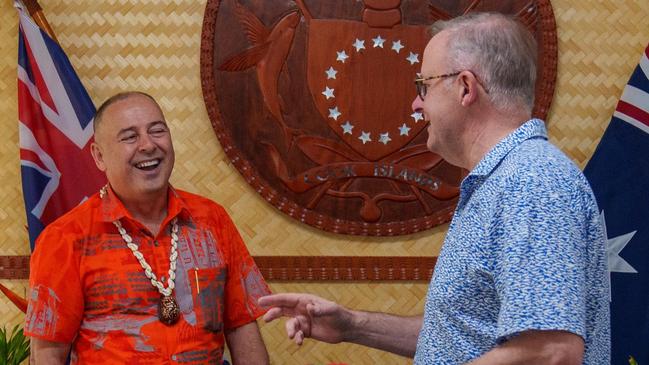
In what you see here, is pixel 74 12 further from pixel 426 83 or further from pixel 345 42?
pixel 426 83

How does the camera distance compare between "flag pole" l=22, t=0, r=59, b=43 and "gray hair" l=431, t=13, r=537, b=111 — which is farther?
"flag pole" l=22, t=0, r=59, b=43

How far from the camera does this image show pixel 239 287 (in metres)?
2.69

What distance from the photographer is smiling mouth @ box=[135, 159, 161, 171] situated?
2.58m

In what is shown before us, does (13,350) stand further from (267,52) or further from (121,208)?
(267,52)

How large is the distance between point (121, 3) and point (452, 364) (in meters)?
2.47

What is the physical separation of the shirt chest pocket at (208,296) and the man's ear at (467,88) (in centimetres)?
130

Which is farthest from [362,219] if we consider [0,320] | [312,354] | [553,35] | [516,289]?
[516,289]

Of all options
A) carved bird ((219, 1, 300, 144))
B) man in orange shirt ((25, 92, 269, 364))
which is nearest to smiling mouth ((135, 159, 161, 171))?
man in orange shirt ((25, 92, 269, 364))

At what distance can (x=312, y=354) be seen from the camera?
11.2ft

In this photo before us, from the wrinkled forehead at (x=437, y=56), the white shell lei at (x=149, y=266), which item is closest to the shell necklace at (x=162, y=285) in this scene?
the white shell lei at (x=149, y=266)

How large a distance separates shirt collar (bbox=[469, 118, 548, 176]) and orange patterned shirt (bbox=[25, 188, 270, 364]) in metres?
1.32

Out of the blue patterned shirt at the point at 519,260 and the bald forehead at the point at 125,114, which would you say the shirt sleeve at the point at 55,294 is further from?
the blue patterned shirt at the point at 519,260

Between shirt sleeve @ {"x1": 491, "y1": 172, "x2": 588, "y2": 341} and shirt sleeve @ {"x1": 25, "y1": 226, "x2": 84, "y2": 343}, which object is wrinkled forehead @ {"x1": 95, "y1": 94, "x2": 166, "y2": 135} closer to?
shirt sleeve @ {"x1": 25, "y1": 226, "x2": 84, "y2": 343}

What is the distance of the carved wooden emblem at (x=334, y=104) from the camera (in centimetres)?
335
